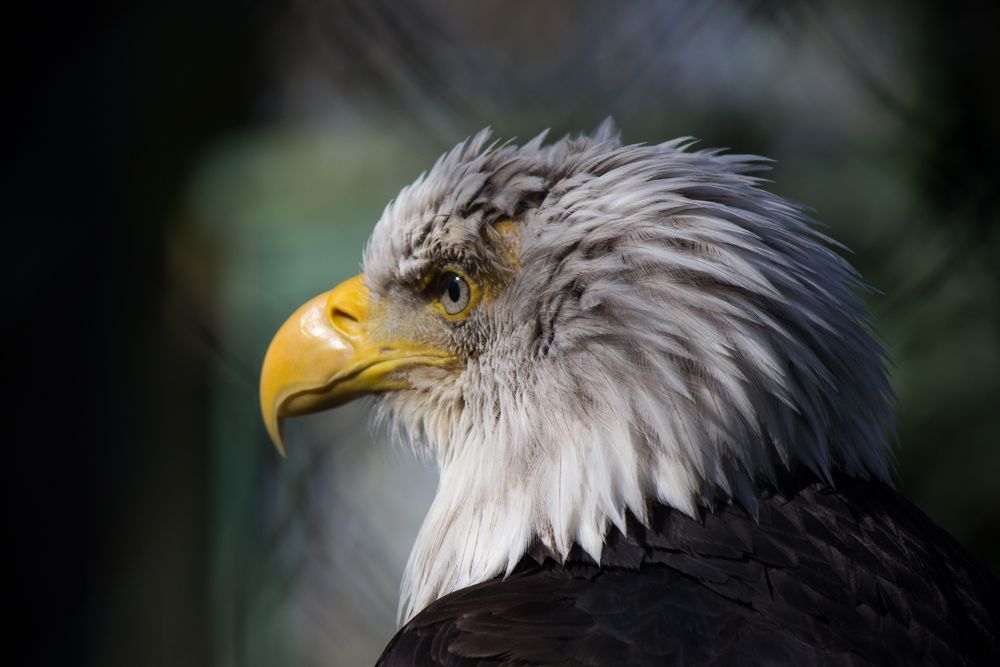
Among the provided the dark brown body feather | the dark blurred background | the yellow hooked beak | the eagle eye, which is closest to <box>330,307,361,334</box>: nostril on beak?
the yellow hooked beak

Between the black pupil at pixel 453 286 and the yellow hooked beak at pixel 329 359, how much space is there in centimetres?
9

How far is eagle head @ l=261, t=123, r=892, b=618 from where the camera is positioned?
3.45 feet

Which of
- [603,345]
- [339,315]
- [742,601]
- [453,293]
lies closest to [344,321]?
[339,315]

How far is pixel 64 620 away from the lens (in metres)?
1.67

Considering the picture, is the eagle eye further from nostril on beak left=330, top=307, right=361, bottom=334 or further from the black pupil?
nostril on beak left=330, top=307, right=361, bottom=334

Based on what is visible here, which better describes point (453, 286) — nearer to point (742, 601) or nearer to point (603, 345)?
point (603, 345)

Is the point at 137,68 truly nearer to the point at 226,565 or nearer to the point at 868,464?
the point at 226,565

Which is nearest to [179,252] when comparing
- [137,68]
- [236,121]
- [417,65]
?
[236,121]

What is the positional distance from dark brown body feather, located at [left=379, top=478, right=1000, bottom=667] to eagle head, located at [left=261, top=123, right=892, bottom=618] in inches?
1.3

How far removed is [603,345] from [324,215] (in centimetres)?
138

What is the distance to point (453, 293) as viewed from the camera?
123 centimetres

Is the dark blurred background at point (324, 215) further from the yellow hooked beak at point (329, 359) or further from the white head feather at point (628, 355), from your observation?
the white head feather at point (628, 355)

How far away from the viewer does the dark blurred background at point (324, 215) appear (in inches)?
69.1

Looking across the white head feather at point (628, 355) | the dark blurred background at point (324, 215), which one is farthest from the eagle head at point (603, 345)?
the dark blurred background at point (324, 215)
